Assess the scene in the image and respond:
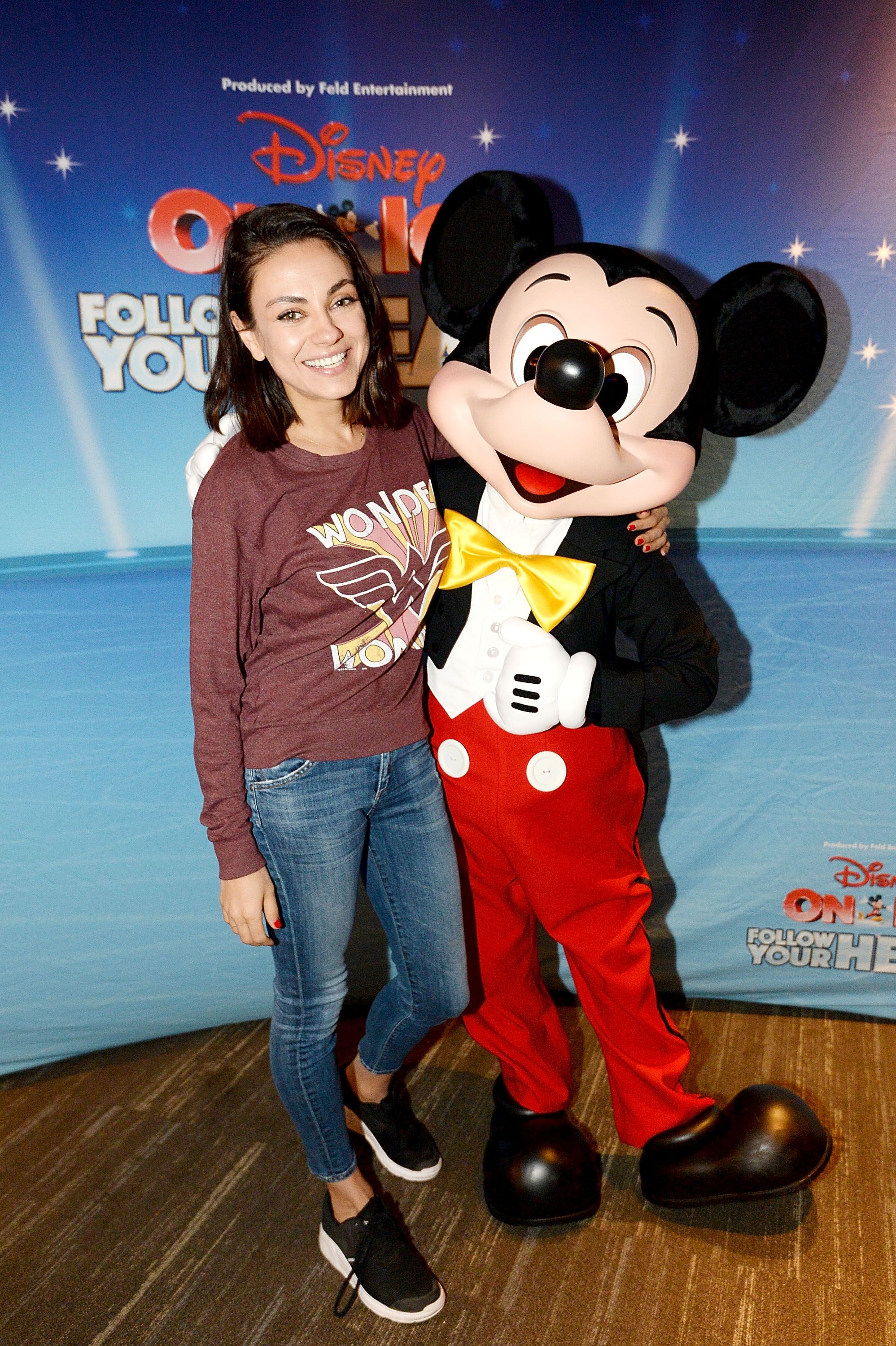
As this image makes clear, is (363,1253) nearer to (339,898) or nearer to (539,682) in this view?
(339,898)

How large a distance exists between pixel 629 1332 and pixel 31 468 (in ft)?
5.64

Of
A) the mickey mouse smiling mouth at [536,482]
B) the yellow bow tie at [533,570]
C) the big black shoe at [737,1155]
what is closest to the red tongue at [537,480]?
the mickey mouse smiling mouth at [536,482]

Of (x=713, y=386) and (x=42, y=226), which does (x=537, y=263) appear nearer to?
(x=713, y=386)

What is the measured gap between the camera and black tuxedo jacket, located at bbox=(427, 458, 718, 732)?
144 cm

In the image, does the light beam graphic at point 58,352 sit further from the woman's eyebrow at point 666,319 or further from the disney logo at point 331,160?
the woman's eyebrow at point 666,319

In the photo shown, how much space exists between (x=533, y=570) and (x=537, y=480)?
A: 132mm

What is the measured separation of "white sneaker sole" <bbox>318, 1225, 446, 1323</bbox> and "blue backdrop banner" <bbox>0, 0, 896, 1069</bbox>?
686mm

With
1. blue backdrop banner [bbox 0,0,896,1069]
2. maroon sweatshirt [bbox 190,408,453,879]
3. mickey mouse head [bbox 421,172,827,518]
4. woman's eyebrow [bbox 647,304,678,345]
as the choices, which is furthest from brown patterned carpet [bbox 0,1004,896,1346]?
woman's eyebrow [bbox 647,304,678,345]

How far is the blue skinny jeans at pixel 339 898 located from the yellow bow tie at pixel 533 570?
0.93 ft

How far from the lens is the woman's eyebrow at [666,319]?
1332 mm

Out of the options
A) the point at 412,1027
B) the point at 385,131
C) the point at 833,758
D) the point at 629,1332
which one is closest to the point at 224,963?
the point at 412,1027

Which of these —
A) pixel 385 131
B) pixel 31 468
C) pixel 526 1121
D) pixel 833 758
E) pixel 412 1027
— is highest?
pixel 385 131

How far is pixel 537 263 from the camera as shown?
4.60 ft

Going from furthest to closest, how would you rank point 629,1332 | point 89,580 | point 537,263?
1. point 89,580
2. point 629,1332
3. point 537,263
